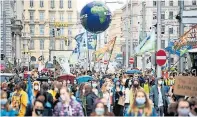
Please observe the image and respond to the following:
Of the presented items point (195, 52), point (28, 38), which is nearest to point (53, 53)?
point (195, 52)

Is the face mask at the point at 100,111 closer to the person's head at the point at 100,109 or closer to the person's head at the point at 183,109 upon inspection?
the person's head at the point at 100,109

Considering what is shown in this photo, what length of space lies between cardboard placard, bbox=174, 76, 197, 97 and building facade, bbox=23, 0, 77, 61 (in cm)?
11096

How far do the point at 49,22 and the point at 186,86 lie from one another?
11337 cm

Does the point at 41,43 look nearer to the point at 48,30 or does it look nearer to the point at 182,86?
the point at 48,30

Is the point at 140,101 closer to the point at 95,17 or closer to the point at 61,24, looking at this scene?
the point at 95,17

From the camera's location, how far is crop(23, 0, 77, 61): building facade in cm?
12762

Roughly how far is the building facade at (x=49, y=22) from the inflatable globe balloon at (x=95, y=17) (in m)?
97.8

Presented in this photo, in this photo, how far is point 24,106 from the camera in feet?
44.5

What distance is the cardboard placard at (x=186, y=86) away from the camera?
608 inches

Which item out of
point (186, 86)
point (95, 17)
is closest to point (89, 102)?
point (186, 86)

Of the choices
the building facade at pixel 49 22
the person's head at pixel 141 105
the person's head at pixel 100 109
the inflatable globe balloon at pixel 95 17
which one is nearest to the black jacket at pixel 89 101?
the person's head at pixel 141 105

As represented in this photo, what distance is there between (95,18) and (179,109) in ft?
59.1

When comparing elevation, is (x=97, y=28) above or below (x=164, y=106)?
above

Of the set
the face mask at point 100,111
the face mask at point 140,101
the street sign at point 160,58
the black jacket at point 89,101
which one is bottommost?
the black jacket at point 89,101
